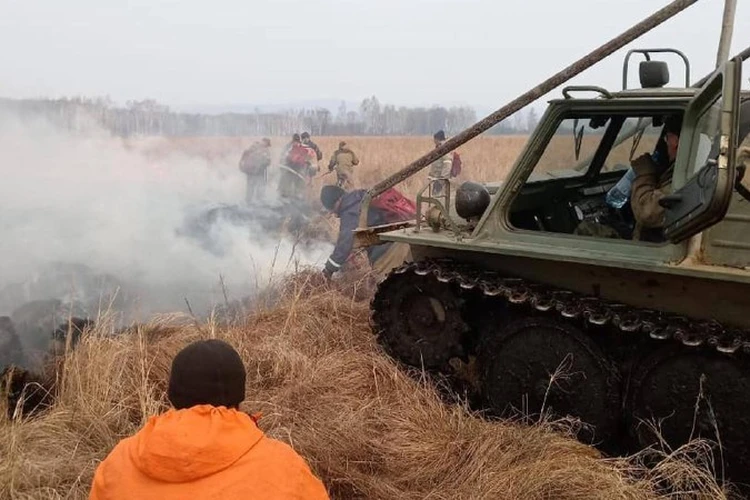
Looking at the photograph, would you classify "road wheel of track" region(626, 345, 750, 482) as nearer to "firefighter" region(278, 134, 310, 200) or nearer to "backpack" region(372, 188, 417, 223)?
"backpack" region(372, 188, 417, 223)

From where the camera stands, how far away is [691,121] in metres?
4.39

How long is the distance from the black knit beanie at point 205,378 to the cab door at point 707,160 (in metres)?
2.21

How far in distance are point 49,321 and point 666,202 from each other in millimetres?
5509

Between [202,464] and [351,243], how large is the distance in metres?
7.03

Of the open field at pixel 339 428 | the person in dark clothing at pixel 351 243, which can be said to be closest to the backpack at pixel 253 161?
the person in dark clothing at pixel 351 243

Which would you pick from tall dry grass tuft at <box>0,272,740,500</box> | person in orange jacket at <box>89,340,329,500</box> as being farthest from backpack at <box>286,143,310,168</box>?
person in orange jacket at <box>89,340,329,500</box>

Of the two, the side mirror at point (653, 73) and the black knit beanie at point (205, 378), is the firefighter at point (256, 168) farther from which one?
the black knit beanie at point (205, 378)

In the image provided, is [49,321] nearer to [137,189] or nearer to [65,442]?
[65,442]

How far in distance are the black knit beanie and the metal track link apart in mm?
2446

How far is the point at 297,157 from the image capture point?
16.0 metres

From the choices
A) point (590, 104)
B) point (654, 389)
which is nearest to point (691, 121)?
point (590, 104)

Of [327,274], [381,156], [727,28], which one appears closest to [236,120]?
[381,156]

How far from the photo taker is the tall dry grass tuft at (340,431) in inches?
159

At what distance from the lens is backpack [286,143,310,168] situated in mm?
15992
